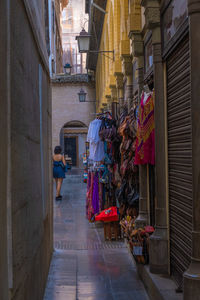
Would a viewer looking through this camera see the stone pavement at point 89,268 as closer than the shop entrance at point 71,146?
Yes

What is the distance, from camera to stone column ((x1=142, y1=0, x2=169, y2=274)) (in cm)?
449

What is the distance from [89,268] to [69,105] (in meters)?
19.0

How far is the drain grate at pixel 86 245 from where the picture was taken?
22.2 feet

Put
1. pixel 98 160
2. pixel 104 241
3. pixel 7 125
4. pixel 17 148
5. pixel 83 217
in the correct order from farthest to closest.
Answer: pixel 83 217
pixel 98 160
pixel 104 241
pixel 17 148
pixel 7 125

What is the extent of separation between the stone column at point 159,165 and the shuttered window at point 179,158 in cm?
9

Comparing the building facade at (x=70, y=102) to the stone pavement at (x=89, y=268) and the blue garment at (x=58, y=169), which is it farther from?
the stone pavement at (x=89, y=268)

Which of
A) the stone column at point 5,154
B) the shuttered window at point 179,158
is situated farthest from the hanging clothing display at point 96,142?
the stone column at point 5,154

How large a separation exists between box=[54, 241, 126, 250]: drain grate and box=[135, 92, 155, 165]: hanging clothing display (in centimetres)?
226

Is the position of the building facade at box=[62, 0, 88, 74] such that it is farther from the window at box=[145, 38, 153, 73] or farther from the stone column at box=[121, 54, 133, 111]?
the window at box=[145, 38, 153, 73]

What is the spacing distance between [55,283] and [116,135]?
3.24m

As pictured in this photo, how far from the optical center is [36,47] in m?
3.98

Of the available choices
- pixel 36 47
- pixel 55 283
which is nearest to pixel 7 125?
pixel 36 47

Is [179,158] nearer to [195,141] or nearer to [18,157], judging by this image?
[195,141]

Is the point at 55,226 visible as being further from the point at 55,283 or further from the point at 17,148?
the point at 17,148
